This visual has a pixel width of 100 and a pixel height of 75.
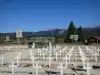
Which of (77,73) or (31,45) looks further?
(31,45)

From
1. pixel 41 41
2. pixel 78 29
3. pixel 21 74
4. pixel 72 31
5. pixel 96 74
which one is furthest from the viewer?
pixel 78 29

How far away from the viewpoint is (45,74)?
33.9ft

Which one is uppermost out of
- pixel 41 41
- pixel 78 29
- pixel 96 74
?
pixel 78 29

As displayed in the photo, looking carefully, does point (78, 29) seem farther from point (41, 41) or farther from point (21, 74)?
point (21, 74)

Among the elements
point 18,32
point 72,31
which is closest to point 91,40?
point 72,31

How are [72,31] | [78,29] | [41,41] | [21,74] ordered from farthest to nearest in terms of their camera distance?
[78,29] < [72,31] < [41,41] < [21,74]

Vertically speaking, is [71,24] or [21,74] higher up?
[71,24]

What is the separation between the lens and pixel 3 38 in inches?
3366

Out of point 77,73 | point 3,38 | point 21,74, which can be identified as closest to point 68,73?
point 77,73

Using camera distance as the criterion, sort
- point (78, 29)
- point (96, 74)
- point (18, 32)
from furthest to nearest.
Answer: point (78, 29) → point (18, 32) → point (96, 74)

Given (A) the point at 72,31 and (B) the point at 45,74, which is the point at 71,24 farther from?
(B) the point at 45,74

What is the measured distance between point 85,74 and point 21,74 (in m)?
2.90

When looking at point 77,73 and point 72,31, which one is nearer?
point 77,73

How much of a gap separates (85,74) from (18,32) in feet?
52.1
